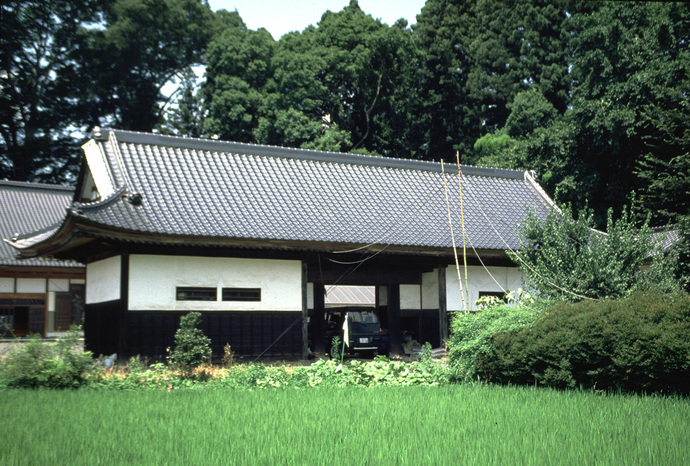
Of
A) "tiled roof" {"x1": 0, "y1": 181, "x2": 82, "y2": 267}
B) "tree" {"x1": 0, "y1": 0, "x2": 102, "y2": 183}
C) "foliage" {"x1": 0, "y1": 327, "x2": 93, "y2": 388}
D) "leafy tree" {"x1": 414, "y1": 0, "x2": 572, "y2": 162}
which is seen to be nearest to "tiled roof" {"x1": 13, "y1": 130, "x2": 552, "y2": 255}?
"foliage" {"x1": 0, "y1": 327, "x2": 93, "y2": 388}

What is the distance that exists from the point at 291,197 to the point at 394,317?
4.72 metres

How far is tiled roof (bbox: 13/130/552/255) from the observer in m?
17.2

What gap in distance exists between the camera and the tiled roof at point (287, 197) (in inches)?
678

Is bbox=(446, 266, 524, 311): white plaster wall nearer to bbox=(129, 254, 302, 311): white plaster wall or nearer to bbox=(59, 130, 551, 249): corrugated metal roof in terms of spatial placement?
bbox=(59, 130, 551, 249): corrugated metal roof

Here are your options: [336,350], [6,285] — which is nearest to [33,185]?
[6,285]

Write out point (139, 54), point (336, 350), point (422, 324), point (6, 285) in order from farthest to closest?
1. point (139, 54)
2. point (6, 285)
3. point (422, 324)
4. point (336, 350)

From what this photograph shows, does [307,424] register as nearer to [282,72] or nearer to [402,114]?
[282,72]

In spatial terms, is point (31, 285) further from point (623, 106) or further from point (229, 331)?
point (623, 106)

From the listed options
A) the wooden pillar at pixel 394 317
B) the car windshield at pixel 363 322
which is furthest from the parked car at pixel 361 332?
the wooden pillar at pixel 394 317

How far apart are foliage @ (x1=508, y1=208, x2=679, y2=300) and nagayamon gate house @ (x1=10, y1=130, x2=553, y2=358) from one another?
2552mm

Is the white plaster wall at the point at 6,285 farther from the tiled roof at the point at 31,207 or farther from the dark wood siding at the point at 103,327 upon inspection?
the dark wood siding at the point at 103,327

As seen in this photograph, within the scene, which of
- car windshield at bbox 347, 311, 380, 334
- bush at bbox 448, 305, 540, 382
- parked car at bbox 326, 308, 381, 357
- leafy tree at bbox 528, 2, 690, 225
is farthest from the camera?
leafy tree at bbox 528, 2, 690, 225

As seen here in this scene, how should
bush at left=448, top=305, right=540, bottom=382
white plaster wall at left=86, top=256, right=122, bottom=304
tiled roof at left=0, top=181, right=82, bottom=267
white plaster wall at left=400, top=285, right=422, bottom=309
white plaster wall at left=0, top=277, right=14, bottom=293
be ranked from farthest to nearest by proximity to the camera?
tiled roof at left=0, top=181, right=82, bottom=267
white plaster wall at left=0, top=277, right=14, bottom=293
white plaster wall at left=400, top=285, right=422, bottom=309
white plaster wall at left=86, top=256, right=122, bottom=304
bush at left=448, top=305, right=540, bottom=382

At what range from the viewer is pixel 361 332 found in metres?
21.4
